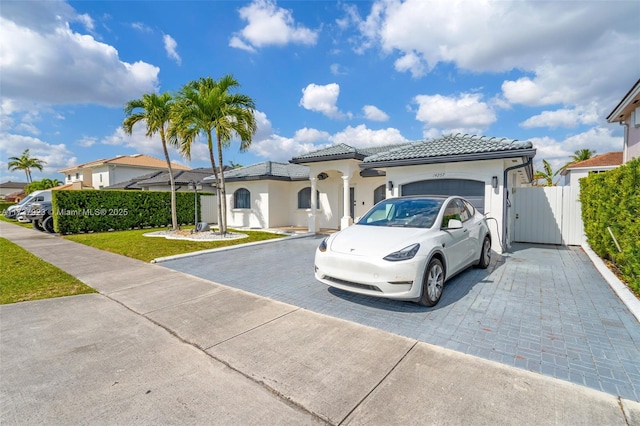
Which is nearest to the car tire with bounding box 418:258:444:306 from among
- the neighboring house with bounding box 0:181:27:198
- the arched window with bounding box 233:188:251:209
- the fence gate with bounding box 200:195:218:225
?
the arched window with bounding box 233:188:251:209

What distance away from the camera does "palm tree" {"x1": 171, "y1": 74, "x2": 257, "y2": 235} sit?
1160 centimetres

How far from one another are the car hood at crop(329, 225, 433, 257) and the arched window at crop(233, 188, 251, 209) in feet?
42.4

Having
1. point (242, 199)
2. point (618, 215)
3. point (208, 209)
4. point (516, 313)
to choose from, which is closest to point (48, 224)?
point (208, 209)

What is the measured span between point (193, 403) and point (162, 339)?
1.50 meters

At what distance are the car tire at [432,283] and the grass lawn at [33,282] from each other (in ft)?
19.8

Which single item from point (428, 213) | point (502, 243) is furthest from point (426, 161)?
point (428, 213)

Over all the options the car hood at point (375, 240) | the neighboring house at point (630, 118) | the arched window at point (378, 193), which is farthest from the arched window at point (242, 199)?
the neighboring house at point (630, 118)

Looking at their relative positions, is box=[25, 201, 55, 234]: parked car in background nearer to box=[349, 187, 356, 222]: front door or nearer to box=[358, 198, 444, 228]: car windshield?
box=[349, 187, 356, 222]: front door

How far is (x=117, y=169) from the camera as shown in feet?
115

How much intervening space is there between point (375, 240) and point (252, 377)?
2.64m

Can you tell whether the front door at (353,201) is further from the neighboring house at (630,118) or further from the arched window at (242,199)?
the neighboring house at (630,118)

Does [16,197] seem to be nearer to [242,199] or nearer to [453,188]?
[242,199]

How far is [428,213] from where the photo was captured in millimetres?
5449

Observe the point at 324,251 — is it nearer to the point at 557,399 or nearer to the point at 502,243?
the point at 557,399
